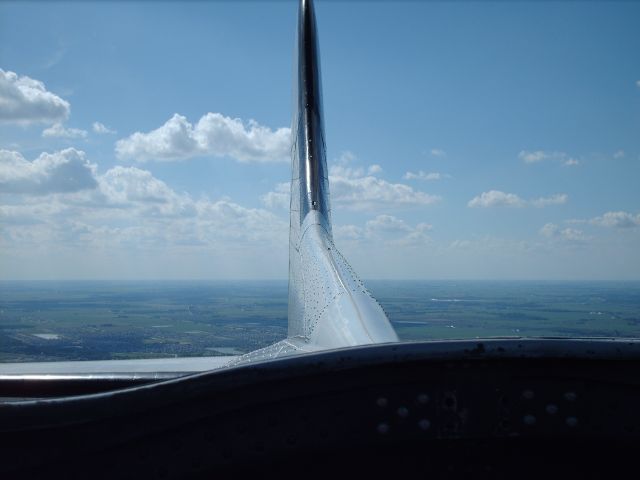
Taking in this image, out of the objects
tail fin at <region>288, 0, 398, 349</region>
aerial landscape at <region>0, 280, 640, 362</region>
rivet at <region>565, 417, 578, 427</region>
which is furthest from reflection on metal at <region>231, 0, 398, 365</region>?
aerial landscape at <region>0, 280, 640, 362</region>

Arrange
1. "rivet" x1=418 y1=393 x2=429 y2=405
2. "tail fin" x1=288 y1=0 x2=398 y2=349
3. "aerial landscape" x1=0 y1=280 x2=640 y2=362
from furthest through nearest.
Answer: "aerial landscape" x1=0 y1=280 x2=640 y2=362 < "tail fin" x1=288 y1=0 x2=398 y2=349 < "rivet" x1=418 y1=393 x2=429 y2=405

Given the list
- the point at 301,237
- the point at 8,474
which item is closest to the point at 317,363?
the point at 8,474

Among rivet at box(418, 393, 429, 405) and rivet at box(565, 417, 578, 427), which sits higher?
rivet at box(418, 393, 429, 405)

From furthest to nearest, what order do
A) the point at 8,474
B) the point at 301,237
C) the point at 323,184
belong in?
the point at 323,184 → the point at 301,237 → the point at 8,474

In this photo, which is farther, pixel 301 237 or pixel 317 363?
pixel 301 237

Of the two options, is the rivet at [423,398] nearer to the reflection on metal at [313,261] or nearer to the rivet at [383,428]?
the rivet at [383,428]

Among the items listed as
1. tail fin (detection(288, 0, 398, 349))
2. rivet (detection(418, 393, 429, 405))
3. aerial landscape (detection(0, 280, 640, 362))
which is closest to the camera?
rivet (detection(418, 393, 429, 405))

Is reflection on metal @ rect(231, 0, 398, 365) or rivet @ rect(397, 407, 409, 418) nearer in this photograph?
rivet @ rect(397, 407, 409, 418)

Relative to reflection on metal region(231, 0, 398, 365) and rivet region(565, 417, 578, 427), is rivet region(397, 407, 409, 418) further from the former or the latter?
reflection on metal region(231, 0, 398, 365)

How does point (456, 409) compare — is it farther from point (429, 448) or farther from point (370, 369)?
point (370, 369)
